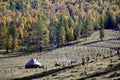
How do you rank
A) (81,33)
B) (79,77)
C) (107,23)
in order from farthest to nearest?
(107,23) < (81,33) < (79,77)

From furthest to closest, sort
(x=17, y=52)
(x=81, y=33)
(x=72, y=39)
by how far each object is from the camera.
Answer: (x=81, y=33)
(x=72, y=39)
(x=17, y=52)

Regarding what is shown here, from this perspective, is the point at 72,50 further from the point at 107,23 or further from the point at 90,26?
the point at 107,23

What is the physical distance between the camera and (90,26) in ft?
525

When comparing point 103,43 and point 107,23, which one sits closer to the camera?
point 103,43

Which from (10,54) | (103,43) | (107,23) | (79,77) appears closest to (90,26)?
(103,43)

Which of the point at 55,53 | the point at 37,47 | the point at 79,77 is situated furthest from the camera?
the point at 37,47

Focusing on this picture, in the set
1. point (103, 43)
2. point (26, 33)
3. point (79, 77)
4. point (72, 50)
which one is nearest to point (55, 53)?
point (72, 50)

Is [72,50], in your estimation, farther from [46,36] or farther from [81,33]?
[81,33]

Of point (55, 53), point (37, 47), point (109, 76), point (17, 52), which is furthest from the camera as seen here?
point (37, 47)

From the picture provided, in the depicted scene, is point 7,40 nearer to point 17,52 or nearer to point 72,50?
point 17,52

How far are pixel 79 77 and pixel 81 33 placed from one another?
120 metres

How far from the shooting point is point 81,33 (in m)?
168

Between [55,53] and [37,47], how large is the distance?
22266mm

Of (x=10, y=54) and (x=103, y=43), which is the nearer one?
(x=10, y=54)
